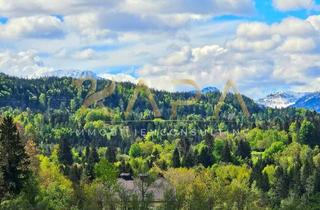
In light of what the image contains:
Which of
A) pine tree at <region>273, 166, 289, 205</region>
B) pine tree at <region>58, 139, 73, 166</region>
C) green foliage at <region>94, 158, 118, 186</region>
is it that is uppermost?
pine tree at <region>58, 139, 73, 166</region>

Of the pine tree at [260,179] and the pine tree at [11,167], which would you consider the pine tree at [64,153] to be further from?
the pine tree at [11,167]

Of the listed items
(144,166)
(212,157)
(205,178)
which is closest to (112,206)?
(205,178)

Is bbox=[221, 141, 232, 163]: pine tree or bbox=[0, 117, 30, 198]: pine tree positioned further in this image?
bbox=[221, 141, 232, 163]: pine tree

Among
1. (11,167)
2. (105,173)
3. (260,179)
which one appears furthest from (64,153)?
(11,167)

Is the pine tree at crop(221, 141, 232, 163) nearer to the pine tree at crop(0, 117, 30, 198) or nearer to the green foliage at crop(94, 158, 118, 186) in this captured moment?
the green foliage at crop(94, 158, 118, 186)

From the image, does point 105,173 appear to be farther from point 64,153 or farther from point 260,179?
point 64,153

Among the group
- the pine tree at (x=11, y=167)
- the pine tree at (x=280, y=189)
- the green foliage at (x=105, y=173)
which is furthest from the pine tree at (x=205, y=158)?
the pine tree at (x=11, y=167)

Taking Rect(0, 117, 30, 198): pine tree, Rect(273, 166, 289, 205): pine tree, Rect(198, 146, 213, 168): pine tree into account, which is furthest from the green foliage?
Rect(198, 146, 213, 168): pine tree

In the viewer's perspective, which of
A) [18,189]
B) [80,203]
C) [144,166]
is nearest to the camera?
[18,189]

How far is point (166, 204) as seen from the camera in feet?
314

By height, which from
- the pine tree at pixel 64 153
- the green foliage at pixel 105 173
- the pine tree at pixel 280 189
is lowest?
the pine tree at pixel 280 189

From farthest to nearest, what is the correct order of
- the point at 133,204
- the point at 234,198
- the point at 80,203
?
the point at 234,198 < the point at 80,203 < the point at 133,204

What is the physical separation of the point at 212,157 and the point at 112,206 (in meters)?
104

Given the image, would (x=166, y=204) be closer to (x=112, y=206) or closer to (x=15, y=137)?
(x=112, y=206)
